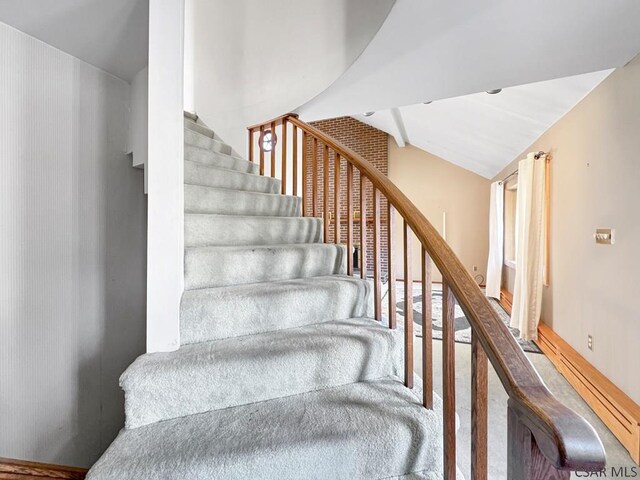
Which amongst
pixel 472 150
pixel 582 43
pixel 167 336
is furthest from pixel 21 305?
pixel 472 150

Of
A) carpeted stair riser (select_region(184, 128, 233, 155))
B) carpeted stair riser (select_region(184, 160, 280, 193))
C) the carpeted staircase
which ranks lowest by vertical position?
the carpeted staircase

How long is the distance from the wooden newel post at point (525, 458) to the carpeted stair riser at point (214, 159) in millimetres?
2286

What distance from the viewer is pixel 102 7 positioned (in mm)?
1264

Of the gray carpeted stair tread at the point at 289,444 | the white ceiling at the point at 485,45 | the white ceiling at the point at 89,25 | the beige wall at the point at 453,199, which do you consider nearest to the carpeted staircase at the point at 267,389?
the gray carpeted stair tread at the point at 289,444

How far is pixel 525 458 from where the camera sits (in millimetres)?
526

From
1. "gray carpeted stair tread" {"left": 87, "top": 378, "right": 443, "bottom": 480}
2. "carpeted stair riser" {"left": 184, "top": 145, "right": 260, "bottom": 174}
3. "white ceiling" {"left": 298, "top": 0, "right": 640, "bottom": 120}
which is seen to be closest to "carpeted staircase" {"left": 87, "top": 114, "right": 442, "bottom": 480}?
"gray carpeted stair tread" {"left": 87, "top": 378, "right": 443, "bottom": 480}

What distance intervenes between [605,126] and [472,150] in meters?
3.08

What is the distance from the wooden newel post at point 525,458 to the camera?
0.50 metres

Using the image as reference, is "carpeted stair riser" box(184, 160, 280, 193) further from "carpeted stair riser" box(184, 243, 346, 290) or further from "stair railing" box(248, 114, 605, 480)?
"stair railing" box(248, 114, 605, 480)

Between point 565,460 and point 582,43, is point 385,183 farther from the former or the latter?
point 582,43

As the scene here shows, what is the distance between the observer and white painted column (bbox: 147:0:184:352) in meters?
1.17

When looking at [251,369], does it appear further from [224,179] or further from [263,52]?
[263,52]

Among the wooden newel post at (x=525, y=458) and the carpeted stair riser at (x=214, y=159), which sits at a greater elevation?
the carpeted stair riser at (x=214, y=159)

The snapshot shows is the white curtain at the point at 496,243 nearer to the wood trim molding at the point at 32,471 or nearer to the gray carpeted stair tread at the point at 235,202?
the gray carpeted stair tread at the point at 235,202
